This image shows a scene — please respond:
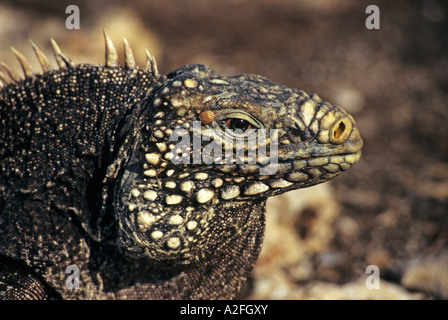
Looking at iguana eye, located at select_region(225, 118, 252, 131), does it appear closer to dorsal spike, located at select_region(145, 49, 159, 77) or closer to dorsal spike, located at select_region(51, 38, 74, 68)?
dorsal spike, located at select_region(145, 49, 159, 77)

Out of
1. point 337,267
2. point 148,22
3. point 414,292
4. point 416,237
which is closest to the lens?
point 414,292

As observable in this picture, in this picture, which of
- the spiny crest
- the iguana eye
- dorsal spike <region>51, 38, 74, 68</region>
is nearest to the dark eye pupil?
the iguana eye

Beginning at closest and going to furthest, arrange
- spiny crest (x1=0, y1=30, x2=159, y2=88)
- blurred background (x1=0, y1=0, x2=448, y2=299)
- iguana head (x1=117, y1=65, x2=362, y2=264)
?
iguana head (x1=117, y1=65, x2=362, y2=264), spiny crest (x1=0, y1=30, x2=159, y2=88), blurred background (x1=0, y1=0, x2=448, y2=299)

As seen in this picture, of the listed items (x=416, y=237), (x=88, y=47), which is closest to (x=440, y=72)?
(x=416, y=237)

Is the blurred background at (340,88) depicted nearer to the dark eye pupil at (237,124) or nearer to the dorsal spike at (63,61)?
the dark eye pupil at (237,124)

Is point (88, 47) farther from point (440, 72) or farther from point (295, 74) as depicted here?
point (440, 72)

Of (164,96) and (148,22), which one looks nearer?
(164,96)
